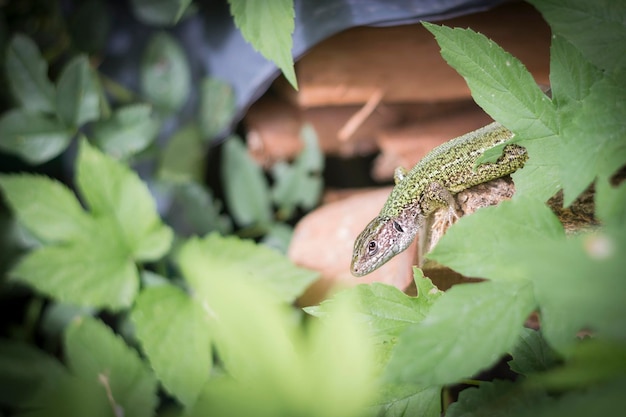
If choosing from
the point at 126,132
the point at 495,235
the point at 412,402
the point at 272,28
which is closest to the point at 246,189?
the point at 126,132

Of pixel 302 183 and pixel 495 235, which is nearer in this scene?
pixel 495 235

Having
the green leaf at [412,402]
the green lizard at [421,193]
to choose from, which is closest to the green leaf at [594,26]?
the green lizard at [421,193]

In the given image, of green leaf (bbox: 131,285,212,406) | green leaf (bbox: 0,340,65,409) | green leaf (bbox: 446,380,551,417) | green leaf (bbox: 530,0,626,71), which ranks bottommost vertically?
green leaf (bbox: 0,340,65,409)

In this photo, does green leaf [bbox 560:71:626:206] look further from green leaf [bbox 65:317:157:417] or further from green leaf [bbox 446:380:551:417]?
green leaf [bbox 65:317:157:417]

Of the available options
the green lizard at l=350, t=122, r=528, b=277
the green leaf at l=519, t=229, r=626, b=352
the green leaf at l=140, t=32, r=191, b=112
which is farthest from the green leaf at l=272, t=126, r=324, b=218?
the green leaf at l=519, t=229, r=626, b=352

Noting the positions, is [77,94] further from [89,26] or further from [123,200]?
[123,200]

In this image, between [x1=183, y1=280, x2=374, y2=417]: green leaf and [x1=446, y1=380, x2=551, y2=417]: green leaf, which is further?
[x1=446, y1=380, x2=551, y2=417]: green leaf

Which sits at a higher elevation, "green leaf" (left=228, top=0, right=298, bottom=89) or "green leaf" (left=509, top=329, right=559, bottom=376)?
"green leaf" (left=228, top=0, right=298, bottom=89)
